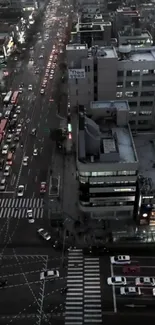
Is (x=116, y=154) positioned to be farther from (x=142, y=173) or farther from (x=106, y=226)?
(x=106, y=226)

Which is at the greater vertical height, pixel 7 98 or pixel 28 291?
pixel 7 98

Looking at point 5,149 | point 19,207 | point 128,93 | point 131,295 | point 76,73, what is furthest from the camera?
point 5,149

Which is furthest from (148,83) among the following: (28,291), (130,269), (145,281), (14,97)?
(28,291)

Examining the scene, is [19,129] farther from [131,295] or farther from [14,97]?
[131,295]

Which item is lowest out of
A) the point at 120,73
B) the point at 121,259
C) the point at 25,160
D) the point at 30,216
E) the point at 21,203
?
the point at 121,259

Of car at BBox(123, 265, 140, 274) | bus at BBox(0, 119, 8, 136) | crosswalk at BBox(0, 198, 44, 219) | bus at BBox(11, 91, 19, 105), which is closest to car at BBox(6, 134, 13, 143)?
bus at BBox(0, 119, 8, 136)

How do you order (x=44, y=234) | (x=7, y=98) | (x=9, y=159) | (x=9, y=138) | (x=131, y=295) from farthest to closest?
(x=7, y=98), (x=9, y=138), (x=9, y=159), (x=44, y=234), (x=131, y=295)

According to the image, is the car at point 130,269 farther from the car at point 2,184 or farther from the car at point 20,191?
the car at point 2,184
